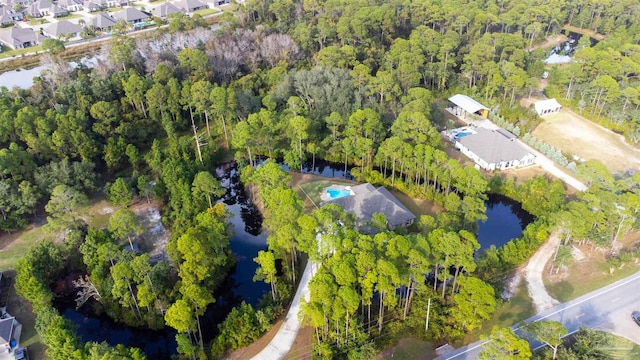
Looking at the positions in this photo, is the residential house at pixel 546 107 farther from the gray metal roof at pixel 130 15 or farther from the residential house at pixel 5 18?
the residential house at pixel 5 18

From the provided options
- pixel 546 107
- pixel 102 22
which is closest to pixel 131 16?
pixel 102 22

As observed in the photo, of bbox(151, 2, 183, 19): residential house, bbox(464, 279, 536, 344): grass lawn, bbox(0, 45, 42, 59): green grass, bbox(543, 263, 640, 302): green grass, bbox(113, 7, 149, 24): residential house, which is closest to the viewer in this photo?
bbox(464, 279, 536, 344): grass lawn

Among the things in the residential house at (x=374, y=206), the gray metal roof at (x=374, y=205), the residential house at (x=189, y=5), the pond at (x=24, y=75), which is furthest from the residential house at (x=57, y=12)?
the gray metal roof at (x=374, y=205)

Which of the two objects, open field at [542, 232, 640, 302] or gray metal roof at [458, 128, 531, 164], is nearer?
open field at [542, 232, 640, 302]

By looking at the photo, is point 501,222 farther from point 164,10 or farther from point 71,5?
point 71,5

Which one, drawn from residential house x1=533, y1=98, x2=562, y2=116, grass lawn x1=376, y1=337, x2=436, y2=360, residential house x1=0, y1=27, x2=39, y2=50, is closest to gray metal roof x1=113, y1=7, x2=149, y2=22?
residential house x1=0, y1=27, x2=39, y2=50

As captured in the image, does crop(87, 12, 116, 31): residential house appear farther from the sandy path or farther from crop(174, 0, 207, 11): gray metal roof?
the sandy path
